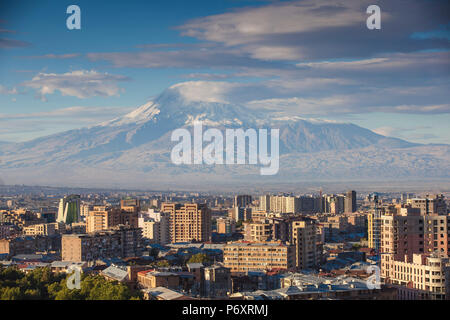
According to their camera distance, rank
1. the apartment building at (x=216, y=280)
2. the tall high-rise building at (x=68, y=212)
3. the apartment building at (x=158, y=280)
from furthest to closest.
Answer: the tall high-rise building at (x=68, y=212), the apartment building at (x=216, y=280), the apartment building at (x=158, y=280)

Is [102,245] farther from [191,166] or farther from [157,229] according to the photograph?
[191,166]

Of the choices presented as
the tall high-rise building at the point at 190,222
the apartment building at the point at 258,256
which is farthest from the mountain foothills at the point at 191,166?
the apartment building at the point at 258,256

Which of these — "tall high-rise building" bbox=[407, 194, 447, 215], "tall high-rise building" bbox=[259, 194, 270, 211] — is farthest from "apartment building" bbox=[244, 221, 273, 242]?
"tall high-rise building" bbox=[259, 194, 270, 211]

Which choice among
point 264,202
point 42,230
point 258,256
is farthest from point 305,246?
point 264,202

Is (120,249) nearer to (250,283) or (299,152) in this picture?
(250,283)

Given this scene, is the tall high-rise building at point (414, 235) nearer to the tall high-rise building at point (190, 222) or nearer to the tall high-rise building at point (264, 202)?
the tall high-rise building at point (190, 222)

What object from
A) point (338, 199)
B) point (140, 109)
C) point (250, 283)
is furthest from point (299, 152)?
point (250, 283)
